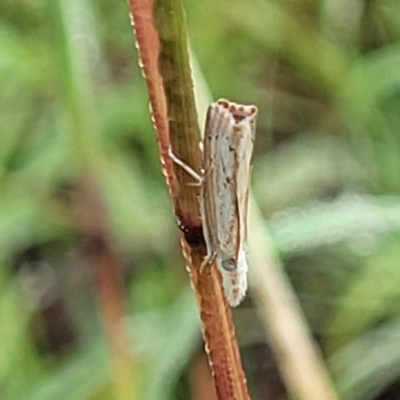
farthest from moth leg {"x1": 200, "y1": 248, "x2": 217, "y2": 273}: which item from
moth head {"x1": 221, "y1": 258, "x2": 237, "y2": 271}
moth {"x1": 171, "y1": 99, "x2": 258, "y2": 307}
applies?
moth head {"x1": 221, "y1": 258, "x2": 237, "y2": 271}

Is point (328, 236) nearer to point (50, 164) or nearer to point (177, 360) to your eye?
point (177, 360)

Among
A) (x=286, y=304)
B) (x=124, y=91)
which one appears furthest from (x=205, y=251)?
(x=124, y=91)

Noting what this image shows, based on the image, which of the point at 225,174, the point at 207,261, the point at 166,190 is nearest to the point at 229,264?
the point at 225,174

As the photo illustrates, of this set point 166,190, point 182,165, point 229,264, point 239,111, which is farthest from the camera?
point 166,190

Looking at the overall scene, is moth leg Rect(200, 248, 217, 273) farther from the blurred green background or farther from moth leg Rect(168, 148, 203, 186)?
the blurred green background

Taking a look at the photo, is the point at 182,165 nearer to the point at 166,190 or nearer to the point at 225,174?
the point at 225,174

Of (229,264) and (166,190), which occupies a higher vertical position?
(229,264)
